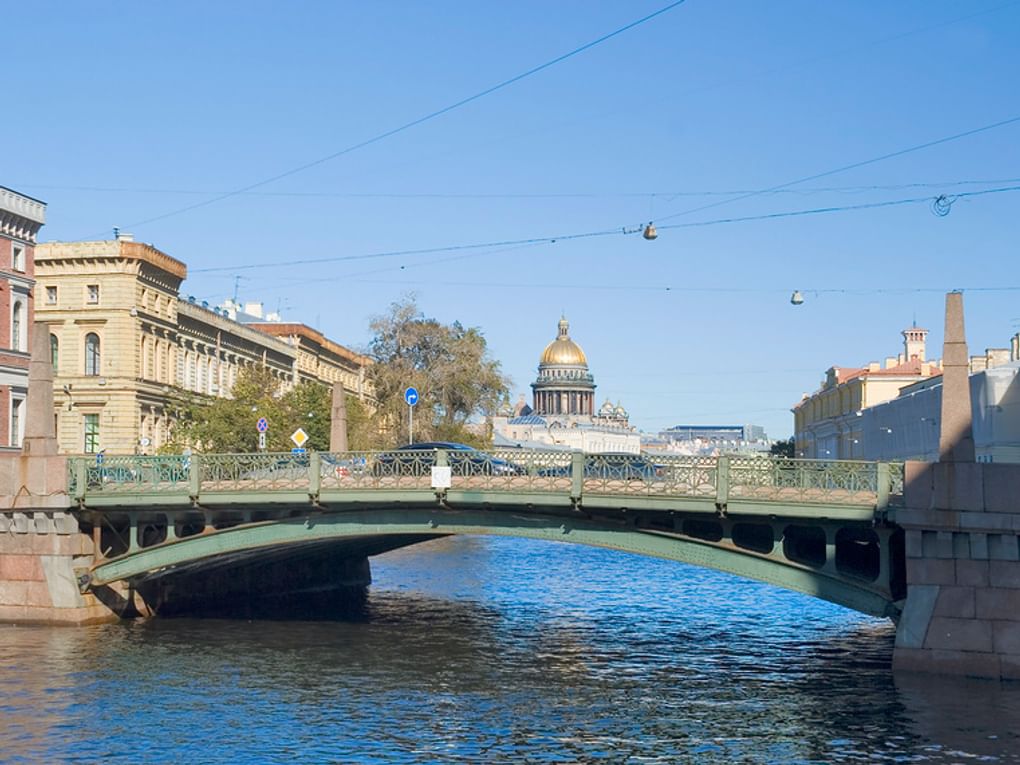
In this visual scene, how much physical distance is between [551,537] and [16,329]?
3185cm

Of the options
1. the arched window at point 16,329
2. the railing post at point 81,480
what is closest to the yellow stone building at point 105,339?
the arched window at point 16,329

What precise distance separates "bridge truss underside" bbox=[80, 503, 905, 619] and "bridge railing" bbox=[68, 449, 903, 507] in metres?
0.65

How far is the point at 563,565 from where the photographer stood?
70.3 meters

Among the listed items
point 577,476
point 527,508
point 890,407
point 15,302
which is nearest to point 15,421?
point 15,302

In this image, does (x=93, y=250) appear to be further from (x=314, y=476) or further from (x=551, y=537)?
(x=551, y=537)

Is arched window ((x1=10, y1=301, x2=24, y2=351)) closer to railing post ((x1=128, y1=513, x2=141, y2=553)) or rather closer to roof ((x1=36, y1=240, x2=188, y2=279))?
roof ((x1=36, y1=240, x2=188, y2=279))

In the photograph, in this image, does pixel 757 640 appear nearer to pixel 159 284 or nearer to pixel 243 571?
pixel 243 571

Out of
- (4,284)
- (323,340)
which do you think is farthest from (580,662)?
(323,340)

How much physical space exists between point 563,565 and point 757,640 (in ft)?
101

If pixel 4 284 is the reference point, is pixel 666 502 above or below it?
below

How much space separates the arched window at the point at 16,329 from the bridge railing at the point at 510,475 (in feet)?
64.4

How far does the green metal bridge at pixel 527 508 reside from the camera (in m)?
31.7

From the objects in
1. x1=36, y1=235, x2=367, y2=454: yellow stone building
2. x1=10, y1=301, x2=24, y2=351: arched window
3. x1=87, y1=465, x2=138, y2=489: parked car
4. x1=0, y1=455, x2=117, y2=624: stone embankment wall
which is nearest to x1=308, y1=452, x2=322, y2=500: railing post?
x1=87, y1=465, x2=138, y2=489: parked car

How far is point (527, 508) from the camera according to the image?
3541 centimetres
